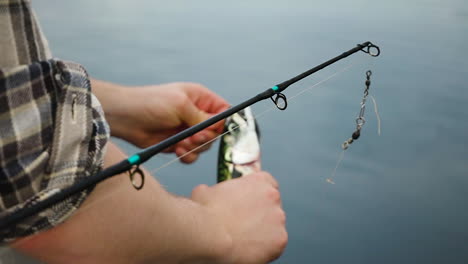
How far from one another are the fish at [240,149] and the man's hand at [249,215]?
42 cm

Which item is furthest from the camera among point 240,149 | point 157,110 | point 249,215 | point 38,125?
point 240,149

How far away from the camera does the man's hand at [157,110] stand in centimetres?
117

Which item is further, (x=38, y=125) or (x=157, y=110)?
(x=157, y=110)

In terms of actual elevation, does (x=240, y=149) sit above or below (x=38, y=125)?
below

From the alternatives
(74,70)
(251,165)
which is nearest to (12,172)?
(74,70)

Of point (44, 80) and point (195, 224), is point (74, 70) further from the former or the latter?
point (195, 224)

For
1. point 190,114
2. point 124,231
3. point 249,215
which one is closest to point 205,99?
point 190,114

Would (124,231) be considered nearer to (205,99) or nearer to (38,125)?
(38,125)

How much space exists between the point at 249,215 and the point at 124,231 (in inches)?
12.8

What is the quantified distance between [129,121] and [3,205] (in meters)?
0.79

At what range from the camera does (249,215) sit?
32.1 inches

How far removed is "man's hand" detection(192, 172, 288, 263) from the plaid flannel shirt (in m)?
0.32

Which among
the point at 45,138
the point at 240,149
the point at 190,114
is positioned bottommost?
the point at 240,149

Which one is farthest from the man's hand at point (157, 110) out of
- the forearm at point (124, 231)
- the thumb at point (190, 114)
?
the forearm at point (124, 231)
